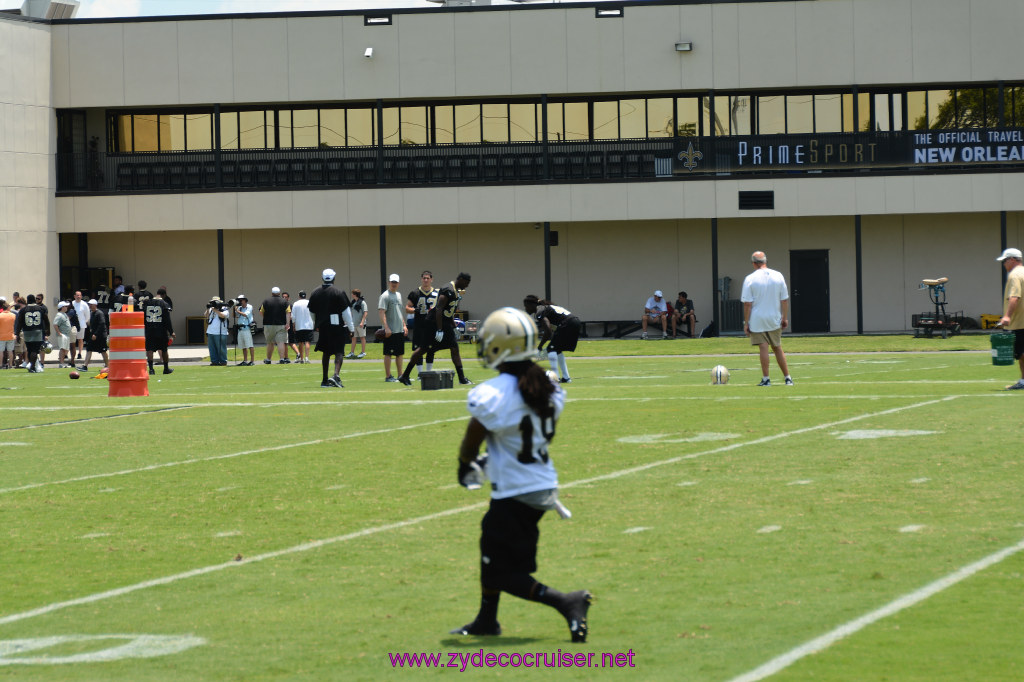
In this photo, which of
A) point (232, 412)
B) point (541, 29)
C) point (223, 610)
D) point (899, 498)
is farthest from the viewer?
point (541, 29)

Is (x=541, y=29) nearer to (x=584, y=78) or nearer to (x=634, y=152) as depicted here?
(x=584, y=78)

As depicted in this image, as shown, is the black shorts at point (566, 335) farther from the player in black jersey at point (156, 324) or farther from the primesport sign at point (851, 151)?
the primesport sign at point (851, 151)

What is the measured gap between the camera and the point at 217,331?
3359 centimetres

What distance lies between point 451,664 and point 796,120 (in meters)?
42.7

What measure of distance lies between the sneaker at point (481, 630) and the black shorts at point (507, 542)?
7.6 inches

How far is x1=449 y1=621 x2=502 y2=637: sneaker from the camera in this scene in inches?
257

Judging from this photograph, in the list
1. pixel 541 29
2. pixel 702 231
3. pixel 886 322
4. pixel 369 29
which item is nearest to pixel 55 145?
pixel 369 29

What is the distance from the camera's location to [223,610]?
729cm

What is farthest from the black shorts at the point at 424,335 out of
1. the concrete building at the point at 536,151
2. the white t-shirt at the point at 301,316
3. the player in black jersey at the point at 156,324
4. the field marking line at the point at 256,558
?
the concrete building at the point at 536,151

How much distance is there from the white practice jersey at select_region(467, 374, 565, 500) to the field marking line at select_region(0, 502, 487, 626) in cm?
255

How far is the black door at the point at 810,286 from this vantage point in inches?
1853

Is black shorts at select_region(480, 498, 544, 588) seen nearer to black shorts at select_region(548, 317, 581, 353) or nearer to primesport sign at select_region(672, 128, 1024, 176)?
black shorts at select_region(548, 317, 581, 353)

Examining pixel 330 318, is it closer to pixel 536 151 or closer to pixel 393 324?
pixel 393 324

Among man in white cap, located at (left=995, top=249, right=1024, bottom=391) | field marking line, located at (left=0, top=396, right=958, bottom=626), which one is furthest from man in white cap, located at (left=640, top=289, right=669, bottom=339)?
field marking line, located at (left=0, top=396, right=958, bottom=626)
